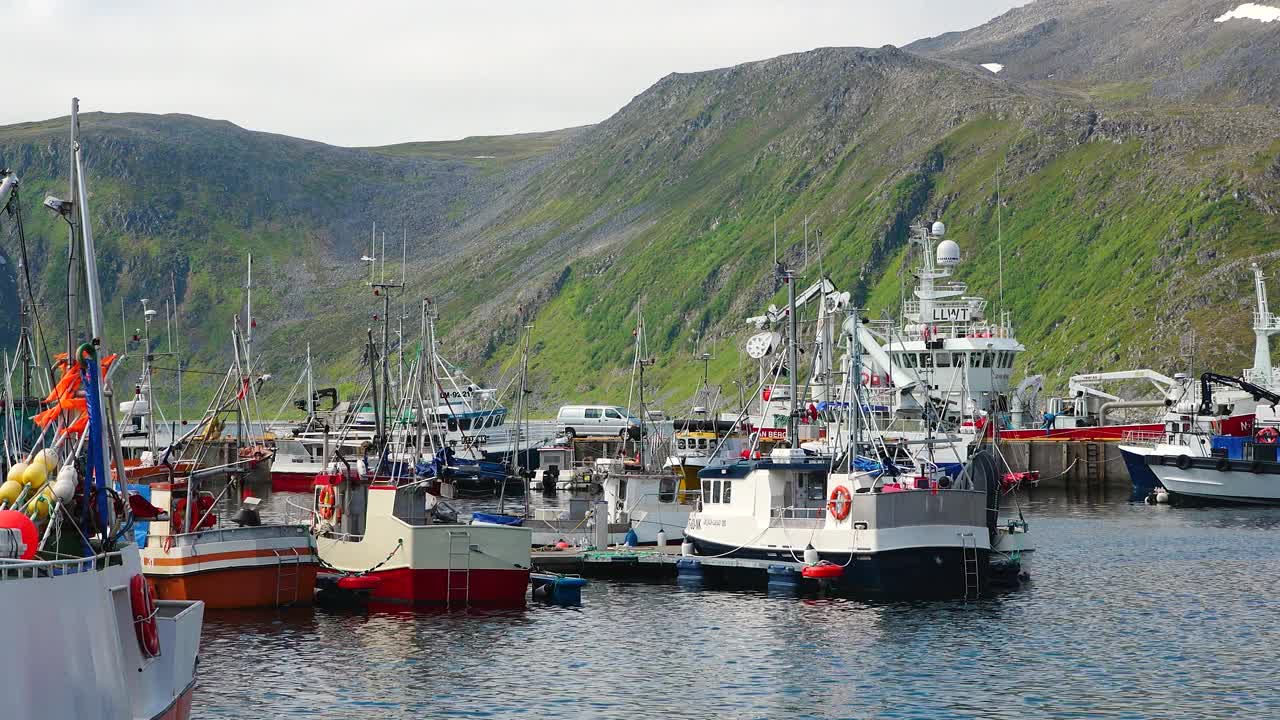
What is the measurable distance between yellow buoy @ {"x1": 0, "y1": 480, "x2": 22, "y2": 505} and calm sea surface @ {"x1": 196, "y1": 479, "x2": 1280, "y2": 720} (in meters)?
12.9

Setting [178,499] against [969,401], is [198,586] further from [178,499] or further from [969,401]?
[969,401]

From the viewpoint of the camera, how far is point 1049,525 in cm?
8238

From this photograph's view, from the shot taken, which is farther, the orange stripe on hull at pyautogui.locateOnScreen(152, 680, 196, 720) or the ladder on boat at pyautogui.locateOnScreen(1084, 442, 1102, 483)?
the ladder on boat at pyautogui.locateOnScreen(1084, 442, 1102, 483)

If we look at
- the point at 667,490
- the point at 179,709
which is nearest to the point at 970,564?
the point at 667,490

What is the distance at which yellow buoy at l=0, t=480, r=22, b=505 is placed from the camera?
23.2m

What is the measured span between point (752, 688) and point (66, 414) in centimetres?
1932

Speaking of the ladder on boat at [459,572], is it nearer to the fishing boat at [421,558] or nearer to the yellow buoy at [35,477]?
the fishing boat at [421,558]

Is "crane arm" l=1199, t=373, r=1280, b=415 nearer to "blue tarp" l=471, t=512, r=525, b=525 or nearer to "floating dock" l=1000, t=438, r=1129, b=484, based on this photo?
"floating dock" l=1000, t=438, r=1129, b=484

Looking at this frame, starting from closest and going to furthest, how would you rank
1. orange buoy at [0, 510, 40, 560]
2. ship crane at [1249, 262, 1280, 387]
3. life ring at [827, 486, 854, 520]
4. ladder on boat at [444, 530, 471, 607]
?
orange buoy at [0, 510, 40, 560], ladder on boat at [444, 530, 471, 607], life ring at [827, 486, 854, 520], ship crane at [1249, 262, 1280, 387]

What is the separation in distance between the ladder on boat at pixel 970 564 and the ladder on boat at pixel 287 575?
2120cm

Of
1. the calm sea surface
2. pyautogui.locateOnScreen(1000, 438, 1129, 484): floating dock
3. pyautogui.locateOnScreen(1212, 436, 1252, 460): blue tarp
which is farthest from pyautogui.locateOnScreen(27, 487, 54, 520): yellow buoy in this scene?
pyautogui.locateOnScreen(1000, 438, 1129, 484): floating dock

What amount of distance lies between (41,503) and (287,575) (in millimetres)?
25540

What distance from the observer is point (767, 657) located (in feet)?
142

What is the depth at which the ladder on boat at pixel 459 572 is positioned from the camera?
49.4 meters
